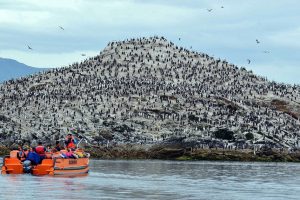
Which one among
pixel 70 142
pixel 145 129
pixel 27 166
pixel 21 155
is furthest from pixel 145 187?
pixel 145 129

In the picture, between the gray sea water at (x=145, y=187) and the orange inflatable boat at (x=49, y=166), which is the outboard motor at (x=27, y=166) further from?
the gray sea water at (x=145, y=187)

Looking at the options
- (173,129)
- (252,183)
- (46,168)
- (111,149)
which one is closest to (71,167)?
(46,168)

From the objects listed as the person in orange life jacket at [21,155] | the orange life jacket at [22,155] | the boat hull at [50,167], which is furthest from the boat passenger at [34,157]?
the orange life jacket at [22,155]

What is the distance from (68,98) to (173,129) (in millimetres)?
29728

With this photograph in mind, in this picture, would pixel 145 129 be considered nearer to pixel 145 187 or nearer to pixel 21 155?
pixel 21 155

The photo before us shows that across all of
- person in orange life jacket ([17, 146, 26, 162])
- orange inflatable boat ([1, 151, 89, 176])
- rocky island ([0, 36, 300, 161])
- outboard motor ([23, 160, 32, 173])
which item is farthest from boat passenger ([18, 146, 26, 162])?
rocky island ([0, 36, 300, 161])

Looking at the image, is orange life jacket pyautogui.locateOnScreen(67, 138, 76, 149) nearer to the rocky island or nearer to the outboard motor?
the outboard motor

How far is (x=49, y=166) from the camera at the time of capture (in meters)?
78.5

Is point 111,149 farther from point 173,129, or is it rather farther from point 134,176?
point 134,176

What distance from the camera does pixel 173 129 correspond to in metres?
185

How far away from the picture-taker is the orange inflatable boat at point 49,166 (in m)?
78.5

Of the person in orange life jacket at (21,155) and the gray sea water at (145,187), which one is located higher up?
the person in orange life jacket at (21,155)

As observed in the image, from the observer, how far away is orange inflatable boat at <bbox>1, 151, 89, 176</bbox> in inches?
3091

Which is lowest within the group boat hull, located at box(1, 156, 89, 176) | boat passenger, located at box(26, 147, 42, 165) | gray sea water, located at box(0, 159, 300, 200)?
gray sea water, located at box(0, 159, 300, 200)
